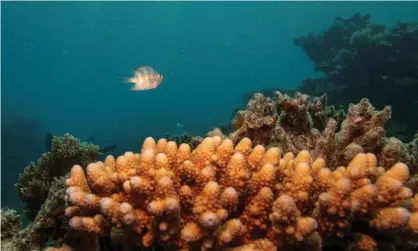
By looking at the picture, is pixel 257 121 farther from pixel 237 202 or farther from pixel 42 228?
pixel 42 228

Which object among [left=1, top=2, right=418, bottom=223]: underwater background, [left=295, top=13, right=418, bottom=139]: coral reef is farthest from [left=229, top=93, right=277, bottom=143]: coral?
[left=1, top=2, right=418, bottom=223]: underwater background

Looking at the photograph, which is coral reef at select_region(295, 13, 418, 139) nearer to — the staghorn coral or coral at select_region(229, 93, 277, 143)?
coral at select_region(229, 93, 277, 143)

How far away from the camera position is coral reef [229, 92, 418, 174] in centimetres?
259

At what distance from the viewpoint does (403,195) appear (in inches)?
72.4

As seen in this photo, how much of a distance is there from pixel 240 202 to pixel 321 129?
5.59 feet

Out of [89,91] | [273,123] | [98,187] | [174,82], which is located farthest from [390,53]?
[89,91]

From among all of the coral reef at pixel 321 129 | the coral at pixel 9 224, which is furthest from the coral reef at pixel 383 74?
the coral at pixel 9 224

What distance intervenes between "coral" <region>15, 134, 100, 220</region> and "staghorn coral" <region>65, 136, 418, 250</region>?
153 centimetres

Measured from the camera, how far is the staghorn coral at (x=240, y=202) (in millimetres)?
1811

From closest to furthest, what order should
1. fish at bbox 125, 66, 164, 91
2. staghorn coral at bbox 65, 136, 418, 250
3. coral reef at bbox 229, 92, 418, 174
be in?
staghorn coral at bbox 65, 136, 418, 250 → coral reef at bbox 229, 92, 418, 174 → fish at bbox 125, 66, 164, 91

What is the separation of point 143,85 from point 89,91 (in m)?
137

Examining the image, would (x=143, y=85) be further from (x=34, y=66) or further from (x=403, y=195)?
(x=34, y=66)

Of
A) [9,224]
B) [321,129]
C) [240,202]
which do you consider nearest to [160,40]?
[321,129]

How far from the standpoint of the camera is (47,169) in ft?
11.8
